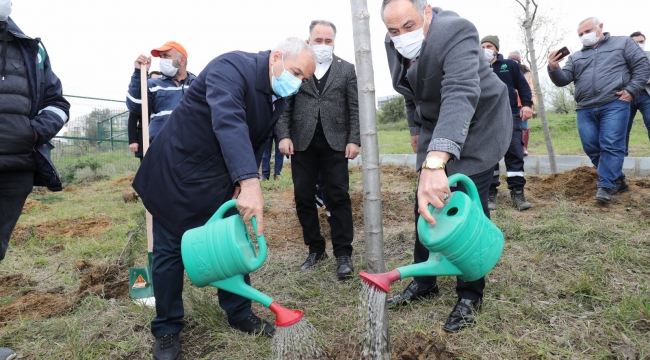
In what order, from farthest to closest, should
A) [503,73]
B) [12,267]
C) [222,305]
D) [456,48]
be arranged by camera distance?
[503,73], [12,267], [222,305], [456,48]

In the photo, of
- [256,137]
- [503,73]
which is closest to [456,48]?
[256,137]

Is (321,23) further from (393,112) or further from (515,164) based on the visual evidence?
(393,112)

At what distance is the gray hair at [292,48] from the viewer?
2.11 m

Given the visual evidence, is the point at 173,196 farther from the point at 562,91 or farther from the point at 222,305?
the point at 562,91

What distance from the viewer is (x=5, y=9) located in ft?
7.14

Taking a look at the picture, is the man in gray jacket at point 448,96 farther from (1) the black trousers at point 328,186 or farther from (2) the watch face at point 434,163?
(1) the black trousers at point 328,186

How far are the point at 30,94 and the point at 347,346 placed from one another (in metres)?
2.07

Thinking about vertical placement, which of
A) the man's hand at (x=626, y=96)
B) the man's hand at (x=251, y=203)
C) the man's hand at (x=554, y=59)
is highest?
the man's hand at (x=554, y=59)

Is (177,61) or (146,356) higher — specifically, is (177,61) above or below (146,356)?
above

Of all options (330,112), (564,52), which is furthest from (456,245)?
(564,52)

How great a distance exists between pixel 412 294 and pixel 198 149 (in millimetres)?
1477

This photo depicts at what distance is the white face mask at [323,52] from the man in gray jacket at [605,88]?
255 centimetres

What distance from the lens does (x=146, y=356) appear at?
2.26 meters

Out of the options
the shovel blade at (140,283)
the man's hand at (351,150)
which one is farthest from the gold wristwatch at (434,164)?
the shovel blade at (140,283)
